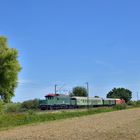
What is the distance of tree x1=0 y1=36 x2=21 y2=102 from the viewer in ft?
176

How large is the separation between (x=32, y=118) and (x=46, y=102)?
43996 millimetres

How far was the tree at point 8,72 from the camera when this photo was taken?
53531 millimetres

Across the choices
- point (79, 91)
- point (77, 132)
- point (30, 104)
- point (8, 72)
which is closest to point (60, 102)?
point (30, 104)

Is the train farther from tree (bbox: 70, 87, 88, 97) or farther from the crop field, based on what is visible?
tree (bbox: 70, 87, 88, 97)

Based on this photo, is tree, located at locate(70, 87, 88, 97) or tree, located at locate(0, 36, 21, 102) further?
tree, located at locate(70, 87, 88, 97)

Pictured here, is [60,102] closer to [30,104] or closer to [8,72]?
[30,104]

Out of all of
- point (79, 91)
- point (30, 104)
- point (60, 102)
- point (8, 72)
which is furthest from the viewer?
point (79, 91)

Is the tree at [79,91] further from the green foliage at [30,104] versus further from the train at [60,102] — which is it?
the train at [60,102]

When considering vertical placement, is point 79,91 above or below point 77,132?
above

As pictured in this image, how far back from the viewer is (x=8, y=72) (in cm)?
5353

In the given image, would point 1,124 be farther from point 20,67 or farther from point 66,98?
point 66,98

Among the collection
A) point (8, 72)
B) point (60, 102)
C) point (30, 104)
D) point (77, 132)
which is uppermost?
point (30, 104)

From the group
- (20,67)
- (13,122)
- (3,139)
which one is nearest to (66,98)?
(20,67)

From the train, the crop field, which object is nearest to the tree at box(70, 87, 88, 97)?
the train
